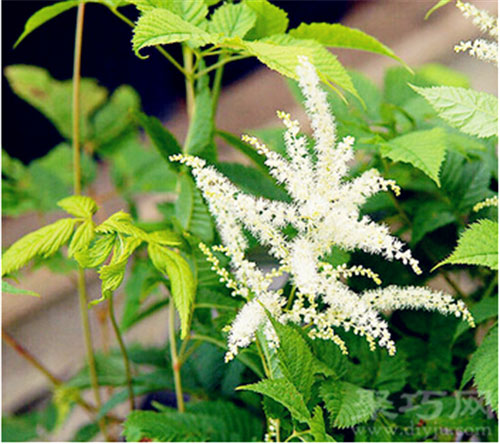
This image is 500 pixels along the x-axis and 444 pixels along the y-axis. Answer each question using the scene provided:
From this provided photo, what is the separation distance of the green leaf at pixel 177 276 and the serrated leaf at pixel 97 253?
34 mm

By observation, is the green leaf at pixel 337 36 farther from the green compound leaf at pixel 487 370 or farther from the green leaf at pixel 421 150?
the green compound leaf at pixel 487 370

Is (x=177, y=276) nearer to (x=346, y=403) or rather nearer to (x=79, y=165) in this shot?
(x=346, y=403)

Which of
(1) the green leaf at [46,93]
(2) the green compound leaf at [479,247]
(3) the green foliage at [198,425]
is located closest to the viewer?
(2) the green compound leaf at [479,247]

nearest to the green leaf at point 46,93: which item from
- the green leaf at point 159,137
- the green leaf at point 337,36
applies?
the green leaf at point 159,137

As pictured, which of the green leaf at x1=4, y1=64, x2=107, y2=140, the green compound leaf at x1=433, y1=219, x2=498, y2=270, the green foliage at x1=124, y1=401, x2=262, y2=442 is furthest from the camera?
the green leaf at x1=4, y1=64, x2=107, y2=140

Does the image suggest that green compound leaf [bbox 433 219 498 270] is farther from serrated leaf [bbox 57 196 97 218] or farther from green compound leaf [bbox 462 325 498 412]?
serrated leaf [bbox 57 196 97 218]

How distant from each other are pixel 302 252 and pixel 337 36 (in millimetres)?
178

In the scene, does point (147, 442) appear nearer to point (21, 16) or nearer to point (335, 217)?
point (335, 217)

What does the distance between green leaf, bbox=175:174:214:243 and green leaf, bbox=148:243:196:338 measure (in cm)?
7

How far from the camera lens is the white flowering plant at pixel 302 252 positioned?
0.34 metres

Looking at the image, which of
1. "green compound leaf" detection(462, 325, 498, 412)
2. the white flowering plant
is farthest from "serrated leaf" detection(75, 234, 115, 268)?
"green compound leaf" detection(462, 325, 498, 412)

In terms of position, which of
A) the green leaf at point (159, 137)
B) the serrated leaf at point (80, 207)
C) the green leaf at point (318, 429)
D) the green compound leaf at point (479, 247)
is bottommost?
the green leaf at point (318, 429)

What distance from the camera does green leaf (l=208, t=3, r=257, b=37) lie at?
40 cm

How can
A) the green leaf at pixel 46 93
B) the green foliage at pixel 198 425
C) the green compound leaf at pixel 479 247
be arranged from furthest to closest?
the green leaf at pixel 46 93 < the green foliage at pixel 198 425 < the green compound leaf at pixel 479 247
